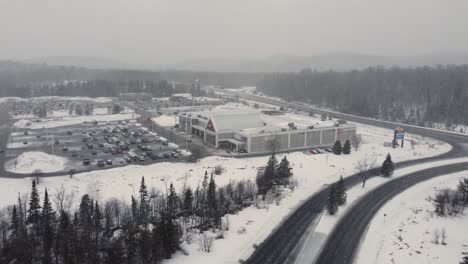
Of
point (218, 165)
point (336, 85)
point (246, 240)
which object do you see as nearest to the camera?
point (246, 240)

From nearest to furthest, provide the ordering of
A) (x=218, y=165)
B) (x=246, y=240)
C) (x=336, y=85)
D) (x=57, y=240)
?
(x=57, y=240)
(x=246, y=240)
(x=218, y=165)
(x=336, y=85)

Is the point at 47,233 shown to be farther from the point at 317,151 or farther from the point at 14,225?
the point at 317,151

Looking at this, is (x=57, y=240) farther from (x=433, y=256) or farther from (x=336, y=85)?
(x=336, y=85)

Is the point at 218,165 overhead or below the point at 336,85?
below

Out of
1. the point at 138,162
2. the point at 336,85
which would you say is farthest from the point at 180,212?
the point at 336,85

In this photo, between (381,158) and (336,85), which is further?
(336,85)

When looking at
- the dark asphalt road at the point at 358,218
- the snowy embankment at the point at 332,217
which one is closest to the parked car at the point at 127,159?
the snowy embankment at the point at 332,217
